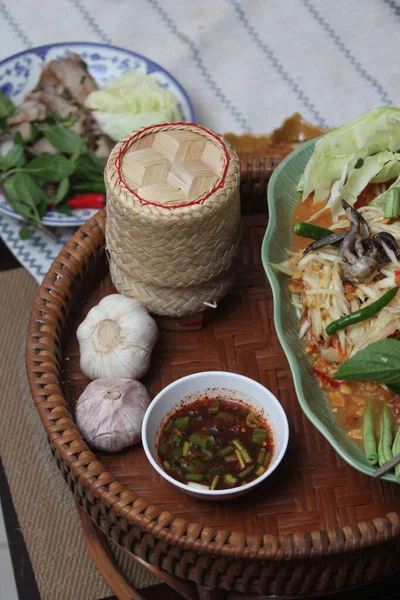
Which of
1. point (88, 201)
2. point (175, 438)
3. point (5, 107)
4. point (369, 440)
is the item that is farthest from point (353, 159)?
point (5, 107)

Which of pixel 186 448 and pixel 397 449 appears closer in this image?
pixel 397 449

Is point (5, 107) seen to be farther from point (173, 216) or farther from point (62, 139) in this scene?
point (173, 216)

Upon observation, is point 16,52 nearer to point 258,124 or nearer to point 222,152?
point 258,124

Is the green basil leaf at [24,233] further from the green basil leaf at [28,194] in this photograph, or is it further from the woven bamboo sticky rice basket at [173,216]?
the woven bamboo sticky rice basket at [173,216]

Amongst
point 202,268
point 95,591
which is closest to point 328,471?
point 202,268

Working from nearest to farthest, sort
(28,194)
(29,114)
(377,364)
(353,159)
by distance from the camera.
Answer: (377,364), (353,159), (28,194), (29,114)

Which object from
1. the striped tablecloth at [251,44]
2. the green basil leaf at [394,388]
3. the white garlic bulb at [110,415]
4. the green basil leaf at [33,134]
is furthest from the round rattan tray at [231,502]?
the striped tablecloth at [251,44]
